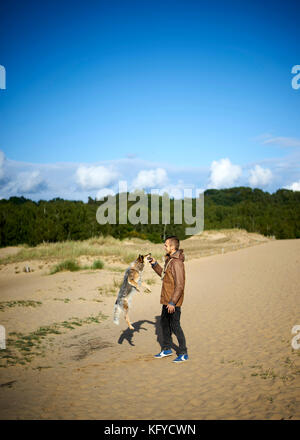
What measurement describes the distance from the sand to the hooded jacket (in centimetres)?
135


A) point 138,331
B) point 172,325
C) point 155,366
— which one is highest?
point 172,325

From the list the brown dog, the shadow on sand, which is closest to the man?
the brown dog

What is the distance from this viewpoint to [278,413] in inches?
167

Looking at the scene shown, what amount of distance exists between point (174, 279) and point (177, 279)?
0.06 meters

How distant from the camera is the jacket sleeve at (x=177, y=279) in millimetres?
5355

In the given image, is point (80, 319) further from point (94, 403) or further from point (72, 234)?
point (72, 234)

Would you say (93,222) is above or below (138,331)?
above

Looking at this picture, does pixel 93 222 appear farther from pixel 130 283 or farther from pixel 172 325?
pixel 172 325

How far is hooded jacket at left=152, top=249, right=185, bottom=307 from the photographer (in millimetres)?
5387

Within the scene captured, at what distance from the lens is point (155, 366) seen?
20.0 ft

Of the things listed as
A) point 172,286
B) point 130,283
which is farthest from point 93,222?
point 172,286

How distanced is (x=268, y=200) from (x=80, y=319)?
13349cm

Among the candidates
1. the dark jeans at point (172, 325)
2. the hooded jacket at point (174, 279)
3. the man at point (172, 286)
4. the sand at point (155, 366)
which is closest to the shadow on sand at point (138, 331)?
the sand at point (155, 366)

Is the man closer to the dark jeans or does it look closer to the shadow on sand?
the dark jeans
